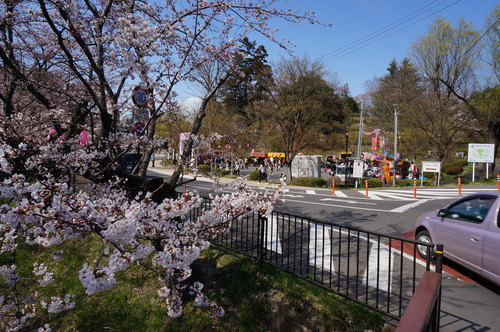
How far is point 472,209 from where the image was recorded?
4.62 metres

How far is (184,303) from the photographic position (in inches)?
186

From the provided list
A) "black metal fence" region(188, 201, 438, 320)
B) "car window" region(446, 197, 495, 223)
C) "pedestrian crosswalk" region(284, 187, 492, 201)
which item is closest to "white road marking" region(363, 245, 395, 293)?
"black metal fence" region(188, 201, 438, 320)

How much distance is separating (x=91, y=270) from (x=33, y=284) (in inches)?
197

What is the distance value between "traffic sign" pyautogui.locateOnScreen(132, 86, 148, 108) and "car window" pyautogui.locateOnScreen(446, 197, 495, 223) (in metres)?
5.77

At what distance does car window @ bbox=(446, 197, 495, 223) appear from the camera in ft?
14.3

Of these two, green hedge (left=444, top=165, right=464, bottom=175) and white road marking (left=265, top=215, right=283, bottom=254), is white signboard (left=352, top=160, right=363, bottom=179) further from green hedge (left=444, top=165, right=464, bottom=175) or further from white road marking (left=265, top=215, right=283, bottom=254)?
green hedge (left=444, top=165, right=464, bottom=175)

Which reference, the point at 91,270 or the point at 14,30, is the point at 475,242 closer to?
the point at 91,270

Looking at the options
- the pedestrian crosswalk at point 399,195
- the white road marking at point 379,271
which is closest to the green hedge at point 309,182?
the pedestrian crosswalk at point 399,195

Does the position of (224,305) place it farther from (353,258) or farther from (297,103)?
(297,103)

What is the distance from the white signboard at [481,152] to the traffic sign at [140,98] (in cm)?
2347

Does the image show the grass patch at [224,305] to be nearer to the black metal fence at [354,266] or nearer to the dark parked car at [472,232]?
the black metal fence at [354,266]

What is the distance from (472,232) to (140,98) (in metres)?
5.88

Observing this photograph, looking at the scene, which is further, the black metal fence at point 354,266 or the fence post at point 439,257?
the black metal fence at point 354,266

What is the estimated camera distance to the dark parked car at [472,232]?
12.9 feet
